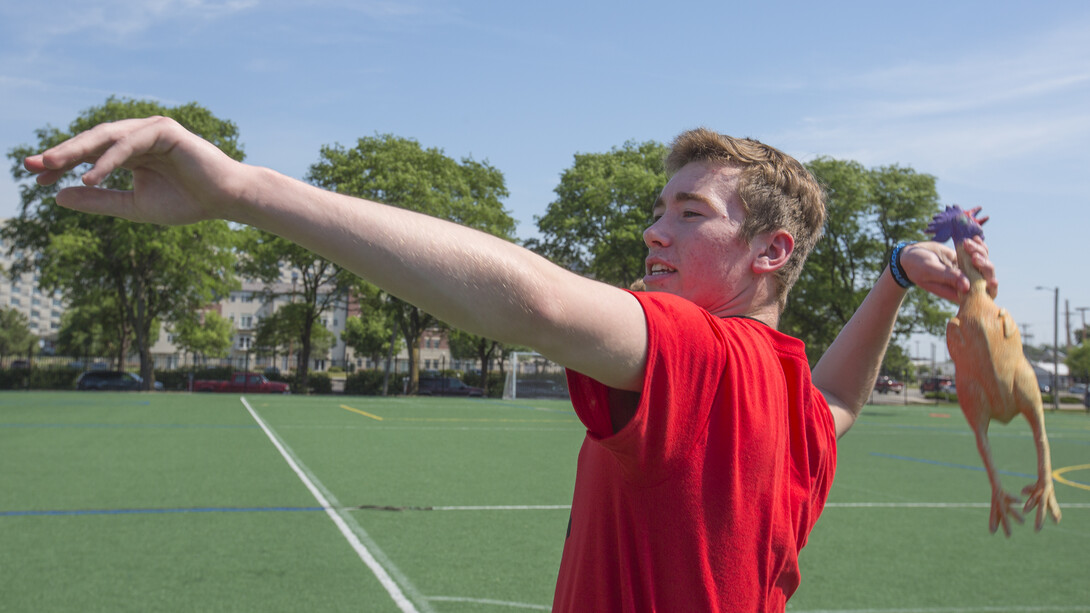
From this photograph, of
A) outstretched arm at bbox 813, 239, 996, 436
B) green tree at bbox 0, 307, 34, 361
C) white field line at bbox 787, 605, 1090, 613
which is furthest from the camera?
green tree at bbox 0, 307, 34, 361

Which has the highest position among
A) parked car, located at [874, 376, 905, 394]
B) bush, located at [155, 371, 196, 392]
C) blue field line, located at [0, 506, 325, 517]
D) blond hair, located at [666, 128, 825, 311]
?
blond hair, located at [666, 128, 825, 311]

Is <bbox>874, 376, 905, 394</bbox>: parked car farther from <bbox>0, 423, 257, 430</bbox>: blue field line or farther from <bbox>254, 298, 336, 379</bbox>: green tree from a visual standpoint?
<bbox>0, 423, 257, 430</bbox>: blue field line

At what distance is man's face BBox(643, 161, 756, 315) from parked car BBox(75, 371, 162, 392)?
44315 millimetres

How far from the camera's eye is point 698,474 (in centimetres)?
142

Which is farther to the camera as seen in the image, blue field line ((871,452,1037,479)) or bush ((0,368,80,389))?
bush ((0,368,80,389))

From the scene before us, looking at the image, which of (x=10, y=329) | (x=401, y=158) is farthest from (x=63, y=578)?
(x=10, y=329)

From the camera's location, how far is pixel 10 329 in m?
101

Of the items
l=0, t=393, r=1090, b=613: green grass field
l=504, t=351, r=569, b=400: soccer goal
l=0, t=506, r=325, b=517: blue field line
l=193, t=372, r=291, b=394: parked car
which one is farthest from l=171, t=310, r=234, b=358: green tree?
l=0, t=506, r=325, b=517: blue field line

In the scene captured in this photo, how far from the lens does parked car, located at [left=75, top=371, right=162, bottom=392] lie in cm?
4156

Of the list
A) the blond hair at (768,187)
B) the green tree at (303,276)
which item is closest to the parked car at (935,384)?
the green tree at (303,276)

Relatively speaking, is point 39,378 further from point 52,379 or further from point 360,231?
point 360,231

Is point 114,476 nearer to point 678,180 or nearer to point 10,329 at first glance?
point 678,180

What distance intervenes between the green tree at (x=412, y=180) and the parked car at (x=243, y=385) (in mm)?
7760

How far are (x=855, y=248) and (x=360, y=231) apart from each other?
36.2 m
